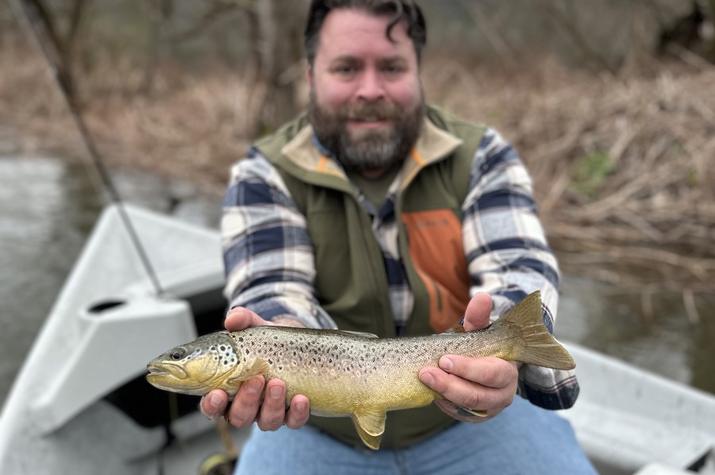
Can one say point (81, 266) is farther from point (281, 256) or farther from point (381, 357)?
point (381, 357)

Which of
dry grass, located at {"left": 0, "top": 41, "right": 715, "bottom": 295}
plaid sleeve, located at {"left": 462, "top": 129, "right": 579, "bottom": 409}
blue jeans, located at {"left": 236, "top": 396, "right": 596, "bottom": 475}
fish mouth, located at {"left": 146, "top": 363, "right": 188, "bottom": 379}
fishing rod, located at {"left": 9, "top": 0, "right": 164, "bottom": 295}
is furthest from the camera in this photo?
dry grass, located at {"left": 0, "top": 41, "right": 715, "bottom": 295}

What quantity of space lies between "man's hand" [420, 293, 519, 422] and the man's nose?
0.83m

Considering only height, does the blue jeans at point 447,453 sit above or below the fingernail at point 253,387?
below

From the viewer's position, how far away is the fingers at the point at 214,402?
1656mm

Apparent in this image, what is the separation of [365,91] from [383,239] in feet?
1.68

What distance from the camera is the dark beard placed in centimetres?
232

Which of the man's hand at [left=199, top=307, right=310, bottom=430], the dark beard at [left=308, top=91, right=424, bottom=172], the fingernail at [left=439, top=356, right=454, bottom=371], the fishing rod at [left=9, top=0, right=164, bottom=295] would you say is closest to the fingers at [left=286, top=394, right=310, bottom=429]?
the man's hand at [left=199, top=307, right=310, bottom=430]

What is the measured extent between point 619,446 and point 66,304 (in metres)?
2.61

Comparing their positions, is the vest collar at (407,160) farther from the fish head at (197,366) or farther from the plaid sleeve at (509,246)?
the fish head at (197,366)

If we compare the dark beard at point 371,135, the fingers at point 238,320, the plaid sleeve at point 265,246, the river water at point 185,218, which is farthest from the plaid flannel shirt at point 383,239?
the river water at point 185,218

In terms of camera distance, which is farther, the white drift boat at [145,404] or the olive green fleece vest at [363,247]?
the white drift boat at [145,404]

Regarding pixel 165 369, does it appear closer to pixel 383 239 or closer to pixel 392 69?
pixel 383 239

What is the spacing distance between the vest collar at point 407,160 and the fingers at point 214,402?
2.97 feet

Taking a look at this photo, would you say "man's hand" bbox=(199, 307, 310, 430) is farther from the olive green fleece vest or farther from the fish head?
the olive green fleece vest
